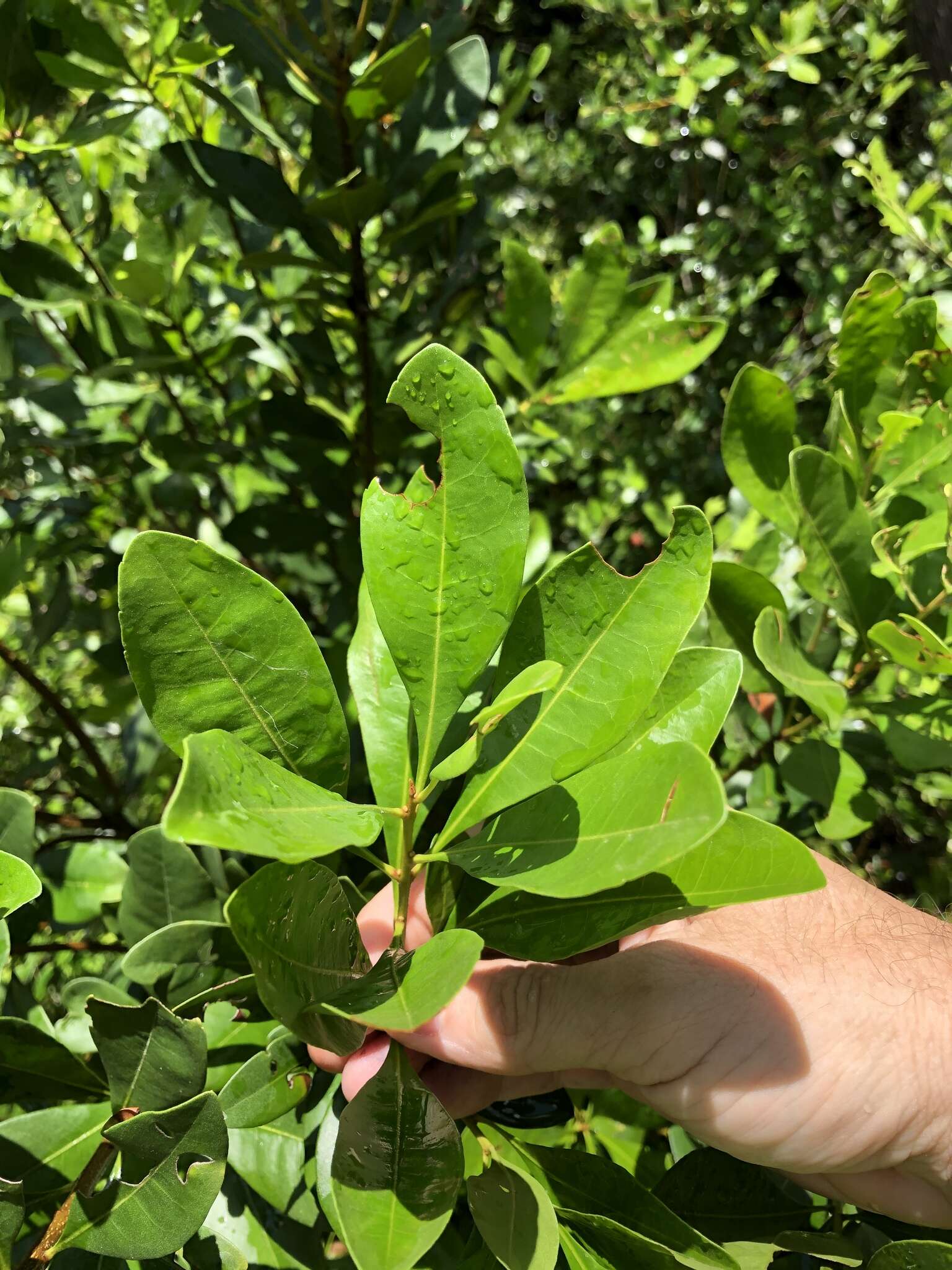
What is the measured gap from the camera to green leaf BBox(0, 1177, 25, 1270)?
746mm

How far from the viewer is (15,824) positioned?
1.03m

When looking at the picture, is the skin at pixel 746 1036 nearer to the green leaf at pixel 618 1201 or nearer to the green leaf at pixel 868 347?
the green leaf at pixel 618 1201

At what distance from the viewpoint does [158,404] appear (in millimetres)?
1707

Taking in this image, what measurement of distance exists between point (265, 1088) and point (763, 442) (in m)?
0.96

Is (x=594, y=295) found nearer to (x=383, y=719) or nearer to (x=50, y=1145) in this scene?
(x=383, y=719)

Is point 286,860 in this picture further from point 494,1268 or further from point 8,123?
point 8,123

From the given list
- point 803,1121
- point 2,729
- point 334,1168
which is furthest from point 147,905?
point 2,729

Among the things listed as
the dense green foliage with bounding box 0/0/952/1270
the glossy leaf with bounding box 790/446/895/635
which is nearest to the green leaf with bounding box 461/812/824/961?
the dense green foliage with bounding box 0/0/952/1270

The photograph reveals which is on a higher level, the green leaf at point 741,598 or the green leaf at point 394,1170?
the green leaf at point 741,598

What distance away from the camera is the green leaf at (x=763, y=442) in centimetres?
110

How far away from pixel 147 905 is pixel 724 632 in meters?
0.82

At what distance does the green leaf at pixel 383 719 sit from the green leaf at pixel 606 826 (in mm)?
90

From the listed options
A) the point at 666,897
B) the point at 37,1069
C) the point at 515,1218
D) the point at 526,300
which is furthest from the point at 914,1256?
the point at 526,300

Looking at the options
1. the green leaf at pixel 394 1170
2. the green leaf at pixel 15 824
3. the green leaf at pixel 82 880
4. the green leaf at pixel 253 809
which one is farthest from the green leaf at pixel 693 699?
the green leaf at pixel 82 880
